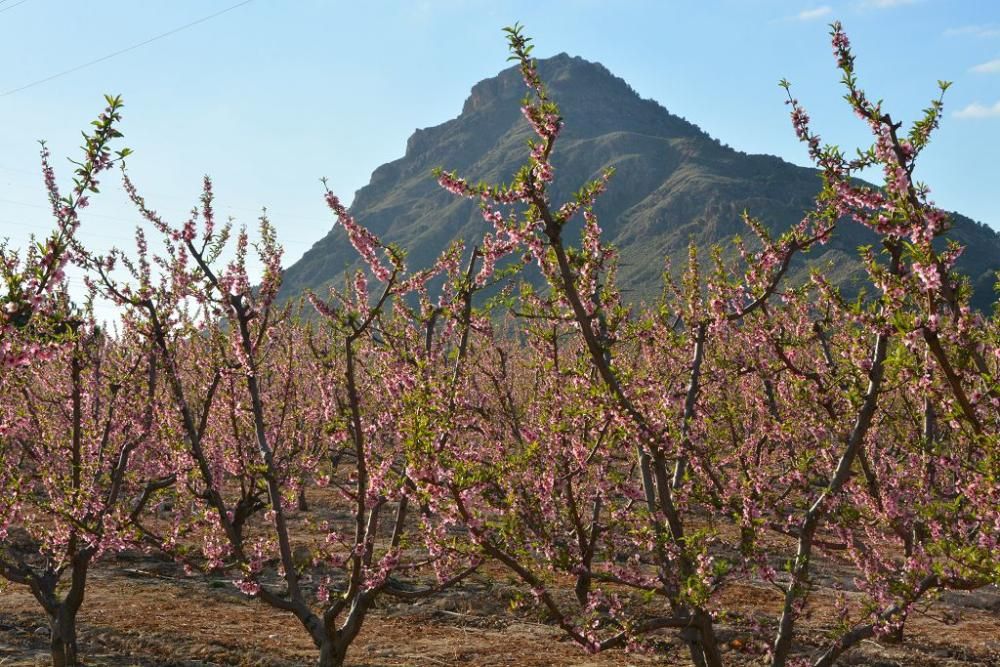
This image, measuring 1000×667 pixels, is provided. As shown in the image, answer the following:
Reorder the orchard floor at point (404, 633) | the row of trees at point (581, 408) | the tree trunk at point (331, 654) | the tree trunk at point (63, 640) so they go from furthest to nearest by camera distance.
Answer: the orchard floor at point (404, 633)
the tree trunk at point (63, 640)
the tree trunk at point (331, 654)
the row of trees at point (581, 408)

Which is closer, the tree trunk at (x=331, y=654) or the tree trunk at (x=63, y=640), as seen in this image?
the tree trunk at (x=331, y=654)

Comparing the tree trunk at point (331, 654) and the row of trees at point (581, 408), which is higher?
the row of trees at point (581, 408)

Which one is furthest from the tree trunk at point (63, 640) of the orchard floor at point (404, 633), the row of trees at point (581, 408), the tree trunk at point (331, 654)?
the tree trunk at point (331, 654)

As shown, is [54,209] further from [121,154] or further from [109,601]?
[109,601]

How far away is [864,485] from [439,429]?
189 inches

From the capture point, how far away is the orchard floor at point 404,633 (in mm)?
8508

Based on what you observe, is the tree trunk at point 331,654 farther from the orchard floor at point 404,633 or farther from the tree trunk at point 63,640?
the tree trunk at point 63,640

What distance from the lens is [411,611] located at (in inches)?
429

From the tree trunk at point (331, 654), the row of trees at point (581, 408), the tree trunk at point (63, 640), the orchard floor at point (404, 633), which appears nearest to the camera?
the row of trees at point (581, 408)

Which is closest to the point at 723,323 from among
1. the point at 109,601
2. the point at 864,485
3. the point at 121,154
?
the point at 864,485

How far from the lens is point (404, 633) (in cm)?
982

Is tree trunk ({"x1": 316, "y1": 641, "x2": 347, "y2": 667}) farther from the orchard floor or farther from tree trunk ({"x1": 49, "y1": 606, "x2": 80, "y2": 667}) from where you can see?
tree trunk ({"x1": 49, "y1": 606, "x2": 80, "y2": 667})

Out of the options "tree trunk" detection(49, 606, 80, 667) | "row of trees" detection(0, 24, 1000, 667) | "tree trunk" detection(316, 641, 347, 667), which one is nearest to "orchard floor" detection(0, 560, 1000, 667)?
"tree trunk" detection(49, 606, 80, 667)

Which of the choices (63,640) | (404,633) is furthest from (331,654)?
(404,633)
